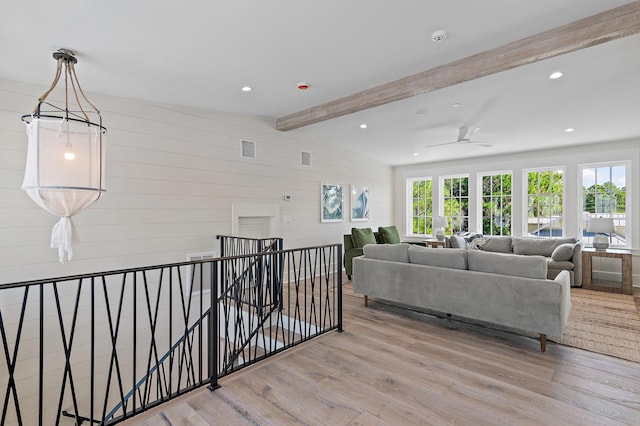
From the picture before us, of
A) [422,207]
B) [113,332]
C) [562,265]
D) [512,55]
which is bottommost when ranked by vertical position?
[113,332]

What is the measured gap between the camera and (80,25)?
248 cm

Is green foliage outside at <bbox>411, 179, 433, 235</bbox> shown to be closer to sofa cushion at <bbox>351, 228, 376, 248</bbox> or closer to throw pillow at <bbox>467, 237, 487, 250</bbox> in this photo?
throw pillow at <bbox>467, 237, 487, 250</bbox>

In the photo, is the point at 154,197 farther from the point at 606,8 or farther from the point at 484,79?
the point at 606,8

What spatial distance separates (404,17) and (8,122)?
392 centimetres

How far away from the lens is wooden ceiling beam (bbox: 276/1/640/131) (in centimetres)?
247

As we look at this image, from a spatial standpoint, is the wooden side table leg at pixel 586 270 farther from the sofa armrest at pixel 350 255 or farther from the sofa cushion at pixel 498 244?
the sofa armrest at pixel 350 255

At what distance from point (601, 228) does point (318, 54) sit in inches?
220

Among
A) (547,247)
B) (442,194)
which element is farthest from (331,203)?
(547,247)

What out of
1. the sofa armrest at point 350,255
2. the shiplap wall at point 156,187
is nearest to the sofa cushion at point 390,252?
the sofa armrest at point 350,255

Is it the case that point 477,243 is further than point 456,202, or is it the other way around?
point 456,202

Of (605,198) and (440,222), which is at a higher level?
(605,198)

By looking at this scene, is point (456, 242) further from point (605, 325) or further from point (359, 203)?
point (605, 325)

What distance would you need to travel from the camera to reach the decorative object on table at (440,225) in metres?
7.42

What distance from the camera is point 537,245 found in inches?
240
